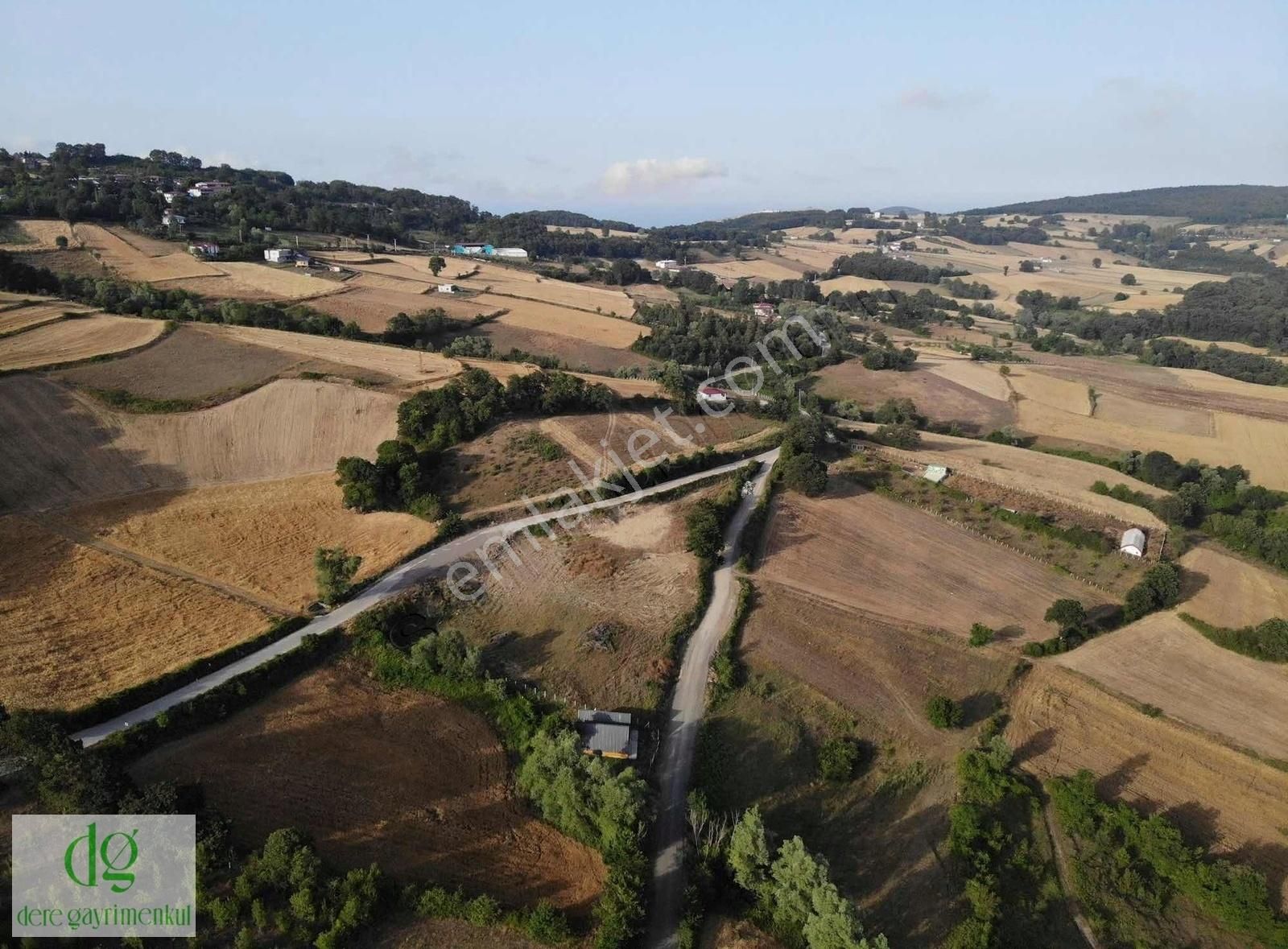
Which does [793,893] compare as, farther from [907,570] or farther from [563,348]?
[563,348]

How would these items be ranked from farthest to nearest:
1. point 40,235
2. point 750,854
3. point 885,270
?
point 885,270
point 40,235
point 750,854

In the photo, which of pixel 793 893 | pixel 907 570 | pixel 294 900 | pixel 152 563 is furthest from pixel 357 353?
pixel 793 893

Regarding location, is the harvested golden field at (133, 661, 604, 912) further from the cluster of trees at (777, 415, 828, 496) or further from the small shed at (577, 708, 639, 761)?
the cluster of trees at (777, 415, 828, 496)

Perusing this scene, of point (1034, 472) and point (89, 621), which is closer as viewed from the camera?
point (89, 621)

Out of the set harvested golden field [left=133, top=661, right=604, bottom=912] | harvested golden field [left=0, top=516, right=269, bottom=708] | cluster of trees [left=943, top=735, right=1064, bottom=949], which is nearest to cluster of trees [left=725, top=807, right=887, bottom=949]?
cluster of trees [left=943, top=735, right=1064, bottom=949]

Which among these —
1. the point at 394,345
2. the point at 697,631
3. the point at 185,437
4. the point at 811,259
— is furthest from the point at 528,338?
the point at 811,259

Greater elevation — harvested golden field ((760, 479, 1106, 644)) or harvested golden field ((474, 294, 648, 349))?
harvested golden field ((474, 294, 648, 349))

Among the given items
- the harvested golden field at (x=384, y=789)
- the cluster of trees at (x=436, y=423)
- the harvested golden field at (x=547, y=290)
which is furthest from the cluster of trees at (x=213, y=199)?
the harvested golden field at (x=384, y=789)
